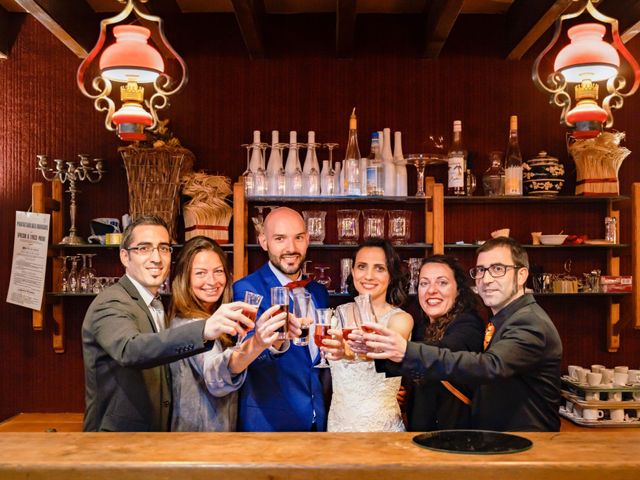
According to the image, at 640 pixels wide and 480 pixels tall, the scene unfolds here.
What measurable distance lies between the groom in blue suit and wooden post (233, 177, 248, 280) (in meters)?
1.00

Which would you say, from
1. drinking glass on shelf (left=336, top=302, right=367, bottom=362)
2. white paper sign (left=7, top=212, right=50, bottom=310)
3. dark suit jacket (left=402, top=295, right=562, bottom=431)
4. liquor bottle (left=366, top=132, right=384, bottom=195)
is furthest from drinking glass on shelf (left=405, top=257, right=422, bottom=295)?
white paper sign (left=7, top=212, right=50, bottom=310)

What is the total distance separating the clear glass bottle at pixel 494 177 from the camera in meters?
4.72

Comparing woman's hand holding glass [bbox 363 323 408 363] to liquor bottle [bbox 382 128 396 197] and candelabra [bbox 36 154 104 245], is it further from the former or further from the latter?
candelabra [bbox 36 154 104 245]

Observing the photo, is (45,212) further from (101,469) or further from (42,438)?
(101,469)

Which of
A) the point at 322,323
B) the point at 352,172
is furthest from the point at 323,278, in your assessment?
the point at 322,323

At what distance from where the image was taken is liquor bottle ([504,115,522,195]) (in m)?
4.65

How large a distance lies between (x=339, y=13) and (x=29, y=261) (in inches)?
102

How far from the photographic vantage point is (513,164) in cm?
479

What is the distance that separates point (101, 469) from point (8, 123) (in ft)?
12.4

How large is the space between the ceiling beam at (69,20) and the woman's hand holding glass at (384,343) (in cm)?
265

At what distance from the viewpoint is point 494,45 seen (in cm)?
497

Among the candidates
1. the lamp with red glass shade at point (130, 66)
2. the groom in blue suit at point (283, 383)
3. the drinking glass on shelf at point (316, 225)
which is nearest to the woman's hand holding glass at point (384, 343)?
the groom in blue suit at point (283, 383)

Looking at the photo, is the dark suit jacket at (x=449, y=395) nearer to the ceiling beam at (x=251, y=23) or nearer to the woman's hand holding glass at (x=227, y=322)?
the woman's hand holding glass at (x=227, y=322)

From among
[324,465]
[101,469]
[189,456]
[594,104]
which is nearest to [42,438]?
[101,469]
